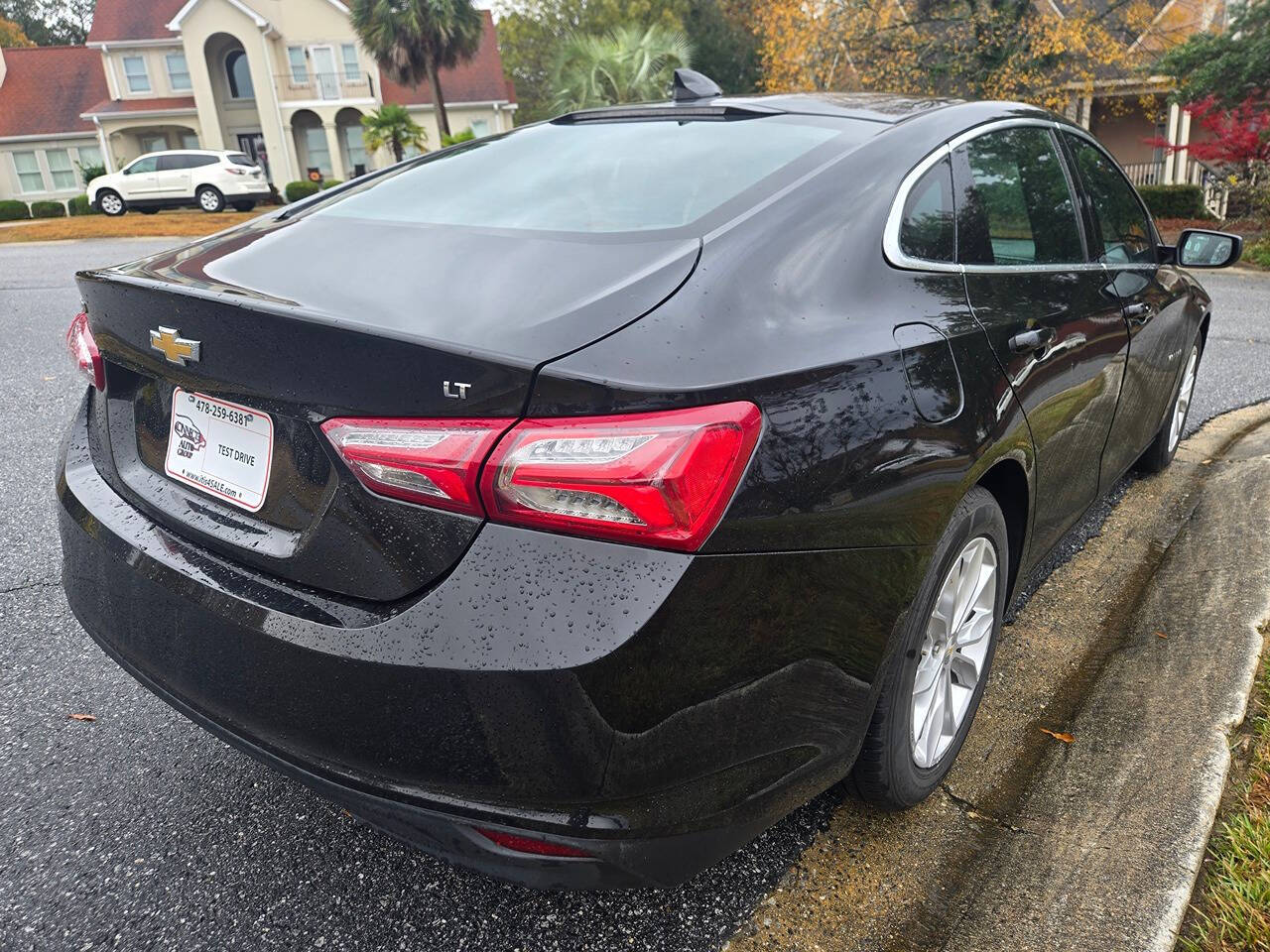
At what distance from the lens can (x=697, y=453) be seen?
143cm

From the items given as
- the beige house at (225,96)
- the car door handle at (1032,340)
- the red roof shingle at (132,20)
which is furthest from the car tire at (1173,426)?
the red roof shingle at (132,20)

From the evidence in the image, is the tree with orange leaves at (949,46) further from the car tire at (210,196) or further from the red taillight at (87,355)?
the red taillight at (87,355)

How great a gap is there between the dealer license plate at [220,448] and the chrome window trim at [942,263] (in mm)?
1294

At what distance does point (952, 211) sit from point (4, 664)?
3004mm

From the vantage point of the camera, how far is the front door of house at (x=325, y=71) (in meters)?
35.2

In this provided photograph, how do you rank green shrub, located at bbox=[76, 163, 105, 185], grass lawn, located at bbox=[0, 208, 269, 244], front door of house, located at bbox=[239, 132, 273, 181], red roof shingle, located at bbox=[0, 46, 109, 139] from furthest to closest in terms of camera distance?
red roof shingle, located at bbox=[0, 46, 109, 139] < front door of house, located at bbox=[239, 132, 273, 181] < green shrub, located at bbox=[76, 163, 105, 185] < grass lawn, located at bbox=[0, 208, 269, 244]

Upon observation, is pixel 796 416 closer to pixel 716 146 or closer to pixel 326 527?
pixel 326 527

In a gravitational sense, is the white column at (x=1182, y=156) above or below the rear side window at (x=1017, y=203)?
below

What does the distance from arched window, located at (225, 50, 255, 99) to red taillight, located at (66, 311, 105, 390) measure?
39.7m

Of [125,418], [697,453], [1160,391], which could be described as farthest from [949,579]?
[1160,391]

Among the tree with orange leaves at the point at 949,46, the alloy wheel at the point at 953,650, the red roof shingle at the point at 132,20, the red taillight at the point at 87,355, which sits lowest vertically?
the alloy wheel at the point at 953,650

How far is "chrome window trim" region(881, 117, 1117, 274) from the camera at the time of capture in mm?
1979

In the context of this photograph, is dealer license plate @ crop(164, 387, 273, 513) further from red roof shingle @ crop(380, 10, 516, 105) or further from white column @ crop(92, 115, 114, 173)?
white column @ crop(92, 115, 114, 173)

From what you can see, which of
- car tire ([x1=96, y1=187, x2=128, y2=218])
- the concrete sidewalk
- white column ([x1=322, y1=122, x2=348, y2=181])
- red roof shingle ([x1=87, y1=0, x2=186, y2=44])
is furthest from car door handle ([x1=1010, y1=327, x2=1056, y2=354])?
red roof shingle ([x1=87, y1=0, x2=186, y2=44])
